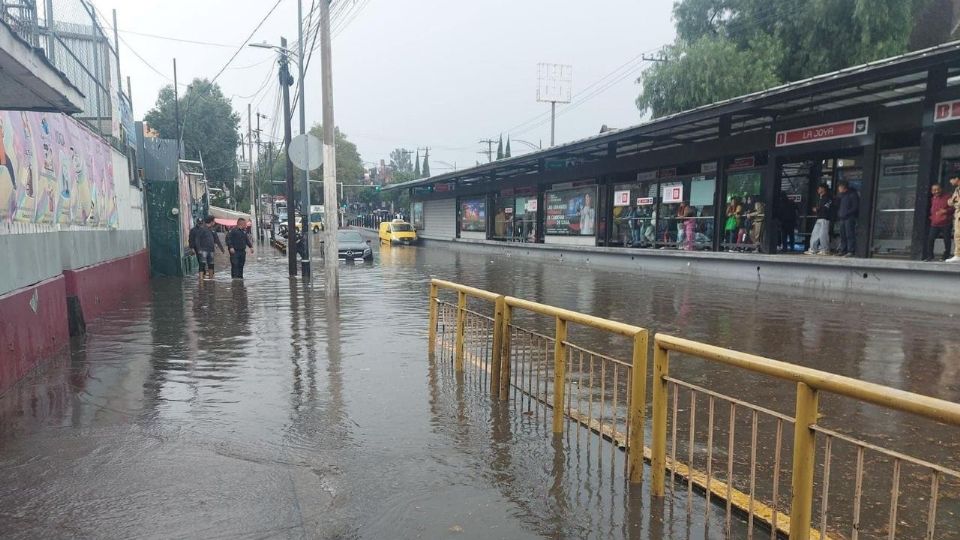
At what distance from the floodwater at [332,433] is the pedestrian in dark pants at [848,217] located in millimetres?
4276

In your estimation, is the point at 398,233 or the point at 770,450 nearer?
the point at 770,450

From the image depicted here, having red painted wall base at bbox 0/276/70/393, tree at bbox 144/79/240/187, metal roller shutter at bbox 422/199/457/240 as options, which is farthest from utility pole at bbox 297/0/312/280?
tree at bbox 144/79/240/187

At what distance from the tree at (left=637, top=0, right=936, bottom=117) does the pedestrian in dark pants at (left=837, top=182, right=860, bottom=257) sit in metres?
13.0

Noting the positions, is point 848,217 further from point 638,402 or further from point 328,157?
point 638,402

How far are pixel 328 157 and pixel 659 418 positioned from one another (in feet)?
31.5

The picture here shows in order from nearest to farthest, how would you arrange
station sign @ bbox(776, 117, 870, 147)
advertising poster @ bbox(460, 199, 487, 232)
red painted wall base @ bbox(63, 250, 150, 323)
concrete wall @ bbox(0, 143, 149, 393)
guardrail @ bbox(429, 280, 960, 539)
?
guardrail @ bbox(429, 280, 960, 539) → concrete wall @ bbox(0, 143, 149, 393) → red painted wall base @ bbox(63, 250, 150, 323) → station sign @ bbox(776, 117, 870, 147) → advertising poster @ bbox(460, 199, 487, 232)

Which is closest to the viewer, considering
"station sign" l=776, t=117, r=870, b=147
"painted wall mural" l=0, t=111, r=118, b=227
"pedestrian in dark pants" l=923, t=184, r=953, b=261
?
"painted wall mural" l=0, t=111, r=118, b=227

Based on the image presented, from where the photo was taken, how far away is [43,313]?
22.4 feet

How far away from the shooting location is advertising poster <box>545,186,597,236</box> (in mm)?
24016

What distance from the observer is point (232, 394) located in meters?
5.80

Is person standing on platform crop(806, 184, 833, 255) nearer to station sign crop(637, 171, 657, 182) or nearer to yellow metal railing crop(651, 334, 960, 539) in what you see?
station sign crop(637, 171, 657, 182)

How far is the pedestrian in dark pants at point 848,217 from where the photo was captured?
1407 centimetres

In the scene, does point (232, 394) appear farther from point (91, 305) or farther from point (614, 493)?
point (91, 305)

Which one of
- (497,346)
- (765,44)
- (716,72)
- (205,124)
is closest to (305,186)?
(497,346)
